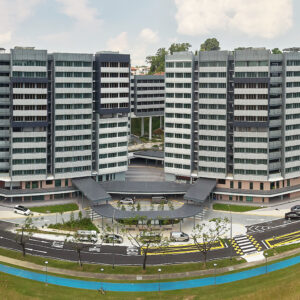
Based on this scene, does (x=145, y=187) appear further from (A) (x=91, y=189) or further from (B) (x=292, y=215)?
(B) (x=292, y=215)

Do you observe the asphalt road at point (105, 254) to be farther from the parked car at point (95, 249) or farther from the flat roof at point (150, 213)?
the flat roof at point (150, 213)

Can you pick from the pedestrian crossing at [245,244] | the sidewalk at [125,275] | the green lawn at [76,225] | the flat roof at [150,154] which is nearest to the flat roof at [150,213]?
the green lawn at [76,225]

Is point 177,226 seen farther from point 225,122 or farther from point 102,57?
point 102,57

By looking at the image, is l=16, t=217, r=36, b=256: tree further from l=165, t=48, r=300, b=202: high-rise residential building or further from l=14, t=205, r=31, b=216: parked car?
l=165, t=48, r=300, b=202: high-rise residential building

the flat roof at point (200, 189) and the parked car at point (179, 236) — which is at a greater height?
the flat roof at point (200, 189)

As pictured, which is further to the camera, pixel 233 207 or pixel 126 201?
pixel 126 201

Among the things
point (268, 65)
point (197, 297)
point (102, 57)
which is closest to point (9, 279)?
point (197, 297)

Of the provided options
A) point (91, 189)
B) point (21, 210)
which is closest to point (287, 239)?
point (91, 189)

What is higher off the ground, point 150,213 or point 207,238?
point 150,213
